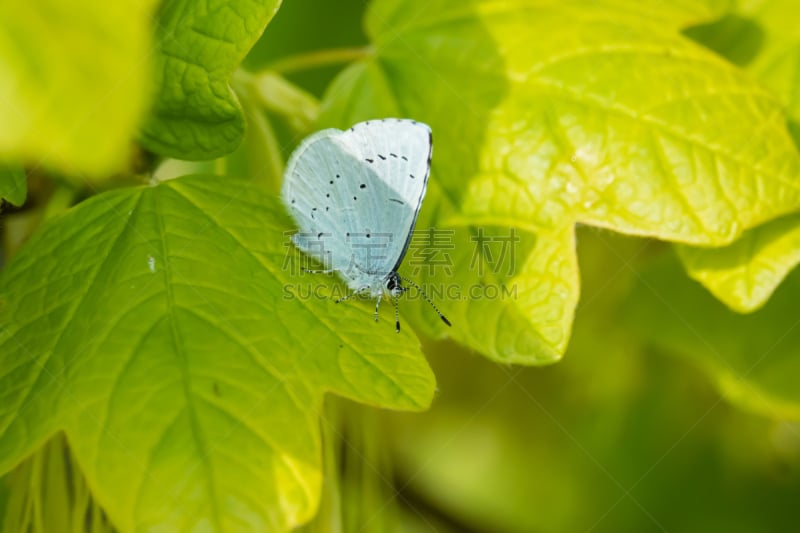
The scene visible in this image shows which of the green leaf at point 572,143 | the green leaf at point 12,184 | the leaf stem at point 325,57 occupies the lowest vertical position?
the green leaf at point 12,184

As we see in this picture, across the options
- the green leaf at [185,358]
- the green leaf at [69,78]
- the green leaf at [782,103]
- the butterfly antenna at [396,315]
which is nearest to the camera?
the green leaf at [69,78]

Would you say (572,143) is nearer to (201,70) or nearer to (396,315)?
(396,315)

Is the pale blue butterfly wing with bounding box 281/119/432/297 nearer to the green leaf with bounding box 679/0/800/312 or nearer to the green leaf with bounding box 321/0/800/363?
the green leaf with bounding box 321/0/800/363

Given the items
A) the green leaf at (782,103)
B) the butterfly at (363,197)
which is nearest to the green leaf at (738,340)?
the green leaf at (782,103)

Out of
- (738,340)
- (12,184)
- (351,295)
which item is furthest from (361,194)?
(738,340)

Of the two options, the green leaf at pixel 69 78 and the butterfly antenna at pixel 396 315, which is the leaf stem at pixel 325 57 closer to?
the butterfly antenna at pixel 396 315

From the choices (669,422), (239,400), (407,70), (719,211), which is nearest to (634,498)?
(669,422)

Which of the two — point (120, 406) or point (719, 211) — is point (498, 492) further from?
point (120, 406)
